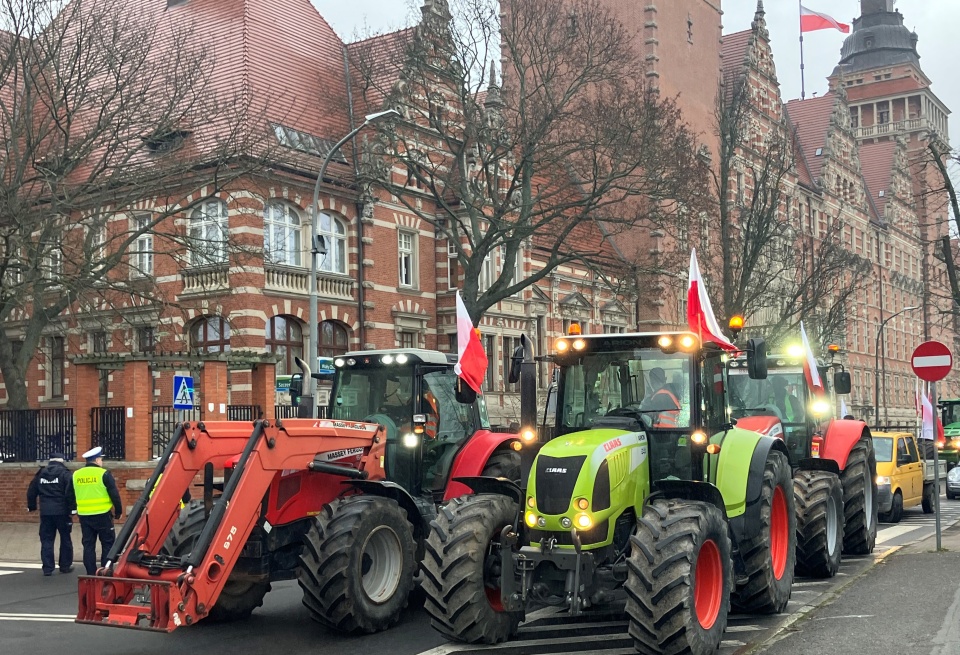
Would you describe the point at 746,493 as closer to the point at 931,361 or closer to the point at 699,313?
the point at 699,313

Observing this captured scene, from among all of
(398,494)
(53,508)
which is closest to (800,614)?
(398,494)

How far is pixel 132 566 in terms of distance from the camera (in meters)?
8.74

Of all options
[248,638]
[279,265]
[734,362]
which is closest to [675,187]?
[279,265]

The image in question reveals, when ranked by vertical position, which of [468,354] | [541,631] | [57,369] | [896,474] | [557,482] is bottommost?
[541,631]

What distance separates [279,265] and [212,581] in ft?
75.3

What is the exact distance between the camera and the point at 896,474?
21281 millimetres

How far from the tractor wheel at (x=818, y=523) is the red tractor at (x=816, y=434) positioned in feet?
0.10

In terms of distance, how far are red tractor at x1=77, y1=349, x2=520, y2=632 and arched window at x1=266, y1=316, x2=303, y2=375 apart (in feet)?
65.0

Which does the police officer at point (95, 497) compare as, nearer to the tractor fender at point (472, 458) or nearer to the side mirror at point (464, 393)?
the tractor fender at point (472, 458)

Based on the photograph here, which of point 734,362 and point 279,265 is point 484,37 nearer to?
point 279,265

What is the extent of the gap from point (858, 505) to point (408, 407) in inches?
260

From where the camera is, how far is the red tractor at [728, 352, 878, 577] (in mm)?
13617

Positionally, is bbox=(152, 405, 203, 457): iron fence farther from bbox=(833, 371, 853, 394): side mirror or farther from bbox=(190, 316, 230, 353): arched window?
bbox=(833, 371, 853, 394): side mirror

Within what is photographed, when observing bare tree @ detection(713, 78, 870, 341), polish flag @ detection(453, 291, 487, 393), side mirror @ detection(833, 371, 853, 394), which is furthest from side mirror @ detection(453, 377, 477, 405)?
bare tree @ detection(713, 78, 870, 341)
